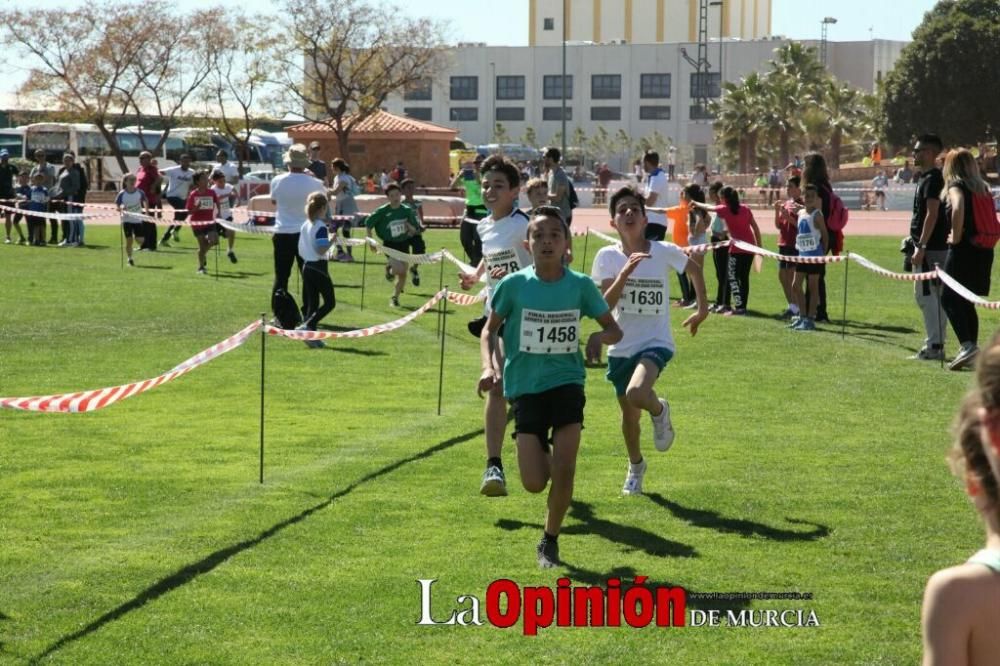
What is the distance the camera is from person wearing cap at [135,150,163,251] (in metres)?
31.7

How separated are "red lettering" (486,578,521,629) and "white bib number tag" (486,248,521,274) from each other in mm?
3542

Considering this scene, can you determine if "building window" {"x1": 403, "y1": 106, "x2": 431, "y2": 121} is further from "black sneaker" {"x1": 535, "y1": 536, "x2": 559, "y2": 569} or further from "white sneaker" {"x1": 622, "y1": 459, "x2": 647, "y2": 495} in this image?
"black sneaker" {"x1": 535, "y1": 536, "x2": 559, "y2": 569}

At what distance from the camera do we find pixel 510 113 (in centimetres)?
11994

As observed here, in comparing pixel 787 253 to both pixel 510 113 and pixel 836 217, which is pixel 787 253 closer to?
pixel 836 217

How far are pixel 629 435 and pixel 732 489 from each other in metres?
0.81

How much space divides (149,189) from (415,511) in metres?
24.9

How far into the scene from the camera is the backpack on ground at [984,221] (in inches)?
561

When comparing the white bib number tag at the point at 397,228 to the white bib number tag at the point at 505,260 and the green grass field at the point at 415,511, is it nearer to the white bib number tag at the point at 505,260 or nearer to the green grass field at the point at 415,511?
the green grass field at the point at 415,511

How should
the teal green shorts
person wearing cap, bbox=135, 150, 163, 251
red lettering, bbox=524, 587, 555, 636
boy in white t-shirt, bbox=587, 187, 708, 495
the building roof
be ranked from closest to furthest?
red lettering, bbox=524, 587, 555, 636, boy in white t-shirt, bbox=587, 187, 708, 495, the teal green shorts, person wearing cap, bbox=135, 150, 163, 251, the building roof

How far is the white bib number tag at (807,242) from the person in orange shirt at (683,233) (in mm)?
2759

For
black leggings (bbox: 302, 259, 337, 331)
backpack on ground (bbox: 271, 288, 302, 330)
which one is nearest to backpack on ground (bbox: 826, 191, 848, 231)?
black leggings (bbox: 302, 259, 337, 331)

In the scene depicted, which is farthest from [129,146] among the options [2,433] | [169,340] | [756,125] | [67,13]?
[2,433]

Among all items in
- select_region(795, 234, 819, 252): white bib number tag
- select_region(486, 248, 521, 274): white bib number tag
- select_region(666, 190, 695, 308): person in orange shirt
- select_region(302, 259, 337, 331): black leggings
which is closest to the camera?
select_region(486, 248, 521, 274): white bib number tag

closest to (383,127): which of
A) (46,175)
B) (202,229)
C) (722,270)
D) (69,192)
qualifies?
(46,175)
